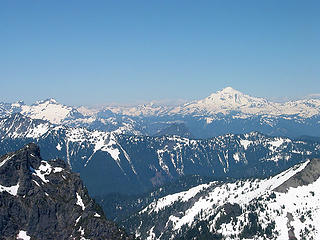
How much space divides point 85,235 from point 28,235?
90.5ft

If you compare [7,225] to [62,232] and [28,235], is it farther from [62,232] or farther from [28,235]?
[62,232]

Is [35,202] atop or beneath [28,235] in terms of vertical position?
atop

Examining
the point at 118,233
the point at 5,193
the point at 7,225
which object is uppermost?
the point at 5,193

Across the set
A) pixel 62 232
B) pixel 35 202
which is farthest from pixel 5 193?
pixel 62 232

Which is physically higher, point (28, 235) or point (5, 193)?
point (5, 193)

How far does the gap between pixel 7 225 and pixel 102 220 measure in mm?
44494

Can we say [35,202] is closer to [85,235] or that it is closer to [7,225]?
[7,225]

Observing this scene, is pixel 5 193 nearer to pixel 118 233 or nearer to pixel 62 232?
pixel 62 232

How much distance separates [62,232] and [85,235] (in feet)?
41.2

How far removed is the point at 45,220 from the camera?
653 ft

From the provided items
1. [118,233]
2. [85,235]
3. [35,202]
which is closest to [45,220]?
[35,202]

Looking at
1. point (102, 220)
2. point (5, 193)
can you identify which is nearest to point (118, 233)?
point (102, 220)

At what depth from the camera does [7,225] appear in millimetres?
189500

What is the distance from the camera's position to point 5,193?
648 ft
